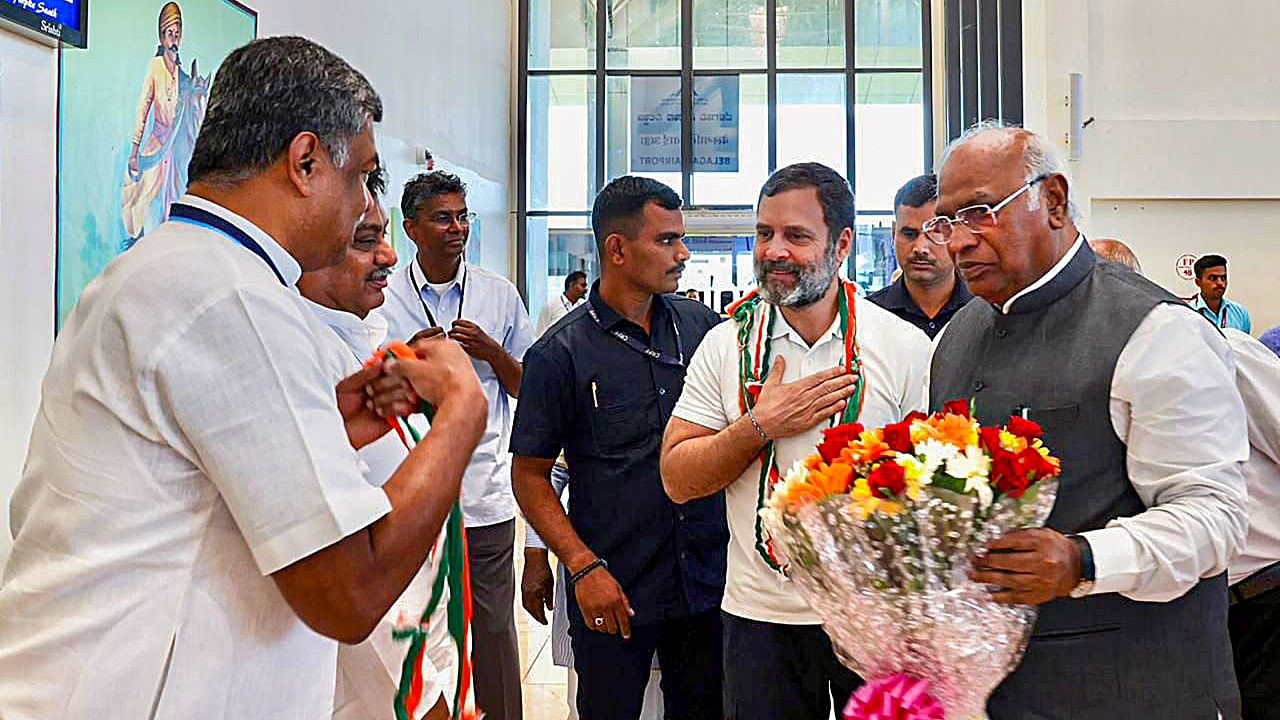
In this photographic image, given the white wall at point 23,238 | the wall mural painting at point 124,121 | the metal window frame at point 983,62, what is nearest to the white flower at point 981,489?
the white wall at point 23,238

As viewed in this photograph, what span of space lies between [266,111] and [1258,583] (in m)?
2.74

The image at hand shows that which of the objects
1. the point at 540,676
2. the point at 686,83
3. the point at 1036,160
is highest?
the point at 686,83

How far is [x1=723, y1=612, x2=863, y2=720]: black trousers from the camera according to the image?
8.89 ft

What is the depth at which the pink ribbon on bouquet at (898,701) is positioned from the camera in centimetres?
176

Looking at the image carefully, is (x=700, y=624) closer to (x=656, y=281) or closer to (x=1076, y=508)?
(x=656, y=281)

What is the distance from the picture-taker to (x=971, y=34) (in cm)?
1131

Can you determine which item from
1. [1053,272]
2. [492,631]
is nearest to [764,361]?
[1053,272]

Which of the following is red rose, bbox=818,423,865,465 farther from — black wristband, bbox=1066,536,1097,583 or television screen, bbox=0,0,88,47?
television screen, bbox=0,0,88,47

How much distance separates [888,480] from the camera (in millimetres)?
1685

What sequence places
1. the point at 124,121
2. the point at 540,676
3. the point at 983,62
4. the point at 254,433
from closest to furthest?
the point at 254,433
the point at 124,121
the point at 540,676
the point at 983,62

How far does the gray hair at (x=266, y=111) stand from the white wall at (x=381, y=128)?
2.63 metres

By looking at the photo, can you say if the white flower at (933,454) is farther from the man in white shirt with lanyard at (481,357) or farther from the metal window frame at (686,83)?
the metal window frame at (686,83)

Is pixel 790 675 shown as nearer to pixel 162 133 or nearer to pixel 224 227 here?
pixel 224 227

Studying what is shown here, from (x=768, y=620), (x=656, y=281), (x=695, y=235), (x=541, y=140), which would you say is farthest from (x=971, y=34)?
(x=768, y=620)
